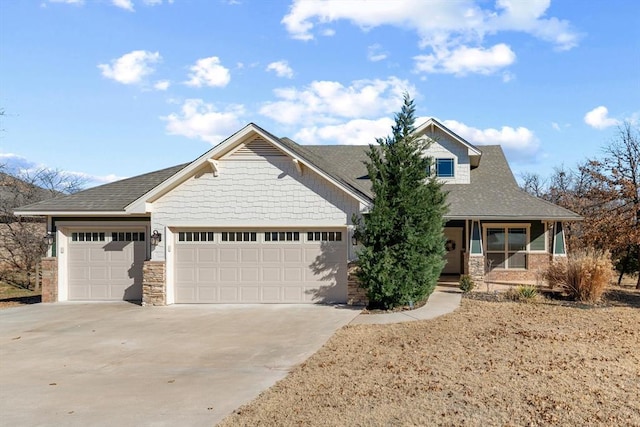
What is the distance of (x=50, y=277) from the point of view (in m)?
14.7

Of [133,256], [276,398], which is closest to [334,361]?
[276,398]

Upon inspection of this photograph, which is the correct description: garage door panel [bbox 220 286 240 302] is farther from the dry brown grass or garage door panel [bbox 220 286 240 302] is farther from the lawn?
the lawn

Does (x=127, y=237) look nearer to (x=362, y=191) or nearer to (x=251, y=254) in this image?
(x=251, y=254)

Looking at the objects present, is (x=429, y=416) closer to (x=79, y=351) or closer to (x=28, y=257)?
(x=79, y=351)

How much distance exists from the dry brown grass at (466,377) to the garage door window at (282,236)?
14.1ft

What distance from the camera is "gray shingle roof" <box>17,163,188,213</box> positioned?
14.5 metres

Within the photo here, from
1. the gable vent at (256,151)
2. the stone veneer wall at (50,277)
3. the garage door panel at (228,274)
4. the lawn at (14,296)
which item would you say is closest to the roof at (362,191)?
the gable vent at (256,151)

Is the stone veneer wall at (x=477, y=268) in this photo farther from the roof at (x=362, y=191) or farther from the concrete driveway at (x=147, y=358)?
the concrete driveway at (x=147, y=358)

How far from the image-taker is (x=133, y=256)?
1480 cm

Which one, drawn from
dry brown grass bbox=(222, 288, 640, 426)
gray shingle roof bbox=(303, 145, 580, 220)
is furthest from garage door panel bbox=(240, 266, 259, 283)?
dry brown grass bbox=(222, 288, 640, 426)

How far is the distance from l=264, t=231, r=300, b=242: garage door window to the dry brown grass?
4.28 meters

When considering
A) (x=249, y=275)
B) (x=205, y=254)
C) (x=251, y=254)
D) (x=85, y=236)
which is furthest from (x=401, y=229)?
(x=85, y=236)

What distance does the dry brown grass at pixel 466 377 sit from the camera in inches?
203

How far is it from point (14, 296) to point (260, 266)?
10.8 metres
